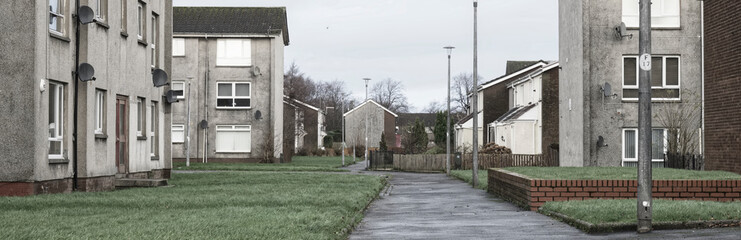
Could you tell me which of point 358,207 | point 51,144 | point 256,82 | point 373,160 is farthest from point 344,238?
point 256,82

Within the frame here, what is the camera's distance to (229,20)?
197ft

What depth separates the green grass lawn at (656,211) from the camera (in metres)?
13.5

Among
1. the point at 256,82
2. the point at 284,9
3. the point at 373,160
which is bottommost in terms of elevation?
the point at 373,160

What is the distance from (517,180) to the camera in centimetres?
1983

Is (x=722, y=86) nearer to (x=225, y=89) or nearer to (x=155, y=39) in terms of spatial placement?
(x=155, y=39)

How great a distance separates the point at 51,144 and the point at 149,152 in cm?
780

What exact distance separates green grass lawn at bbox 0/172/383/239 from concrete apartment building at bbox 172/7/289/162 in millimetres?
35820

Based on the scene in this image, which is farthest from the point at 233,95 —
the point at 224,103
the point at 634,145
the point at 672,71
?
the point at 672,71

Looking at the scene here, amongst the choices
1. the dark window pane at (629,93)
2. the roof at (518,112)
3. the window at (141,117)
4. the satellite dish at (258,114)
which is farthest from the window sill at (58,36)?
the satellite dish at (258,114)

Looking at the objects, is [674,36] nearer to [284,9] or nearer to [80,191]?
[80,191]

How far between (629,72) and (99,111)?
19.7 m

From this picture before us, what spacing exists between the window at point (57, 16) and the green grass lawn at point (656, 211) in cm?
1148

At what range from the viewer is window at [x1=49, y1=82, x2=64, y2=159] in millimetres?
21516

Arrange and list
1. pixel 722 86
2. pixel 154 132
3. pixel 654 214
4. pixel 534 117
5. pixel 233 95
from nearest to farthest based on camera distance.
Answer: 1. pixel 654 214
2. pixel 722 86
3. pixel 154 132
4. pixel 534 117
5. pixel 233 95
